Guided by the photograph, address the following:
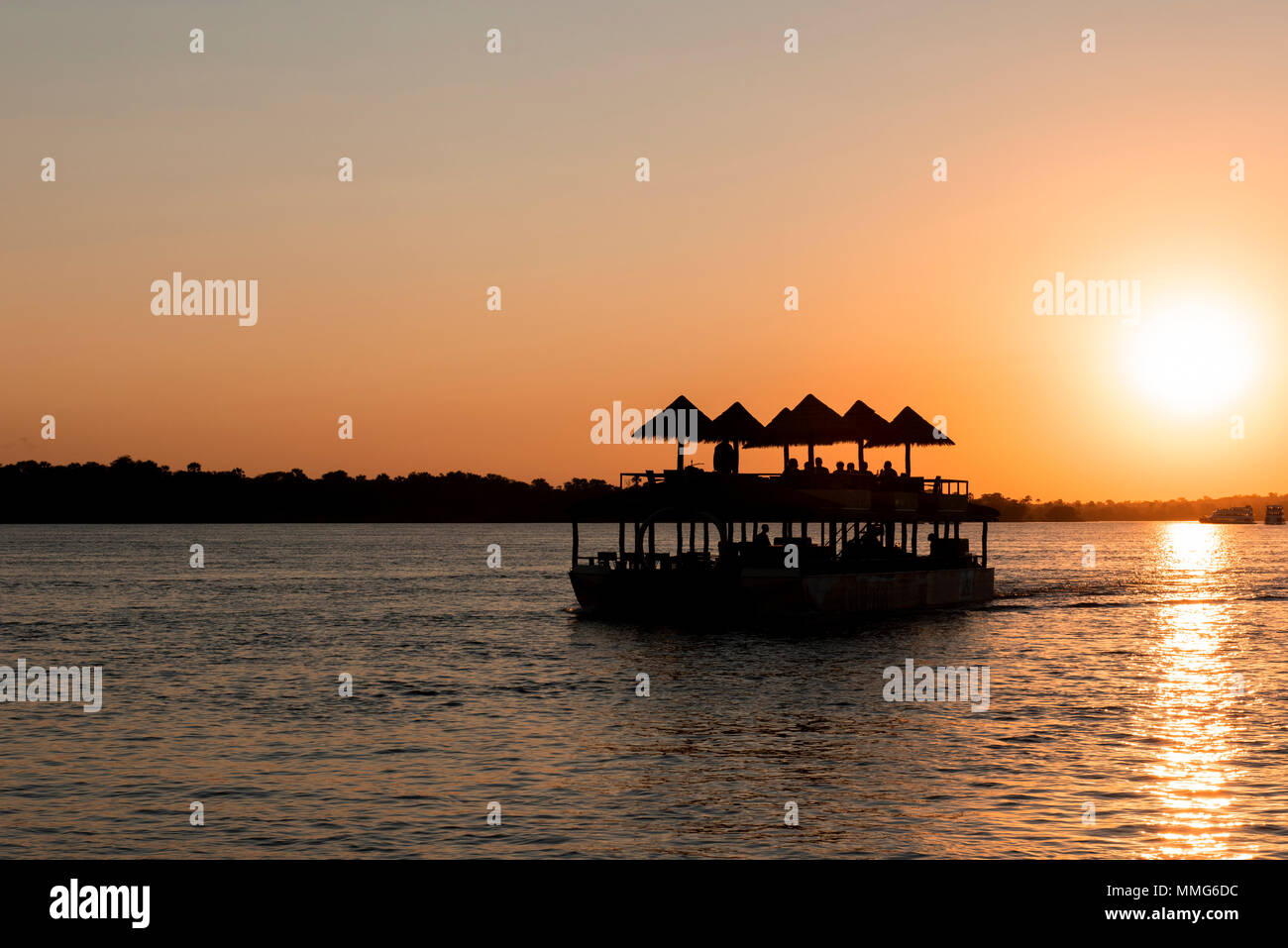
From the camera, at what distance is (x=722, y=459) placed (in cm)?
5084

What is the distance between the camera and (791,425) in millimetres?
52812

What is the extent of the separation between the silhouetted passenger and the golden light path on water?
709 inches

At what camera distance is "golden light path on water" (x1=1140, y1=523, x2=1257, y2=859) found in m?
16.2

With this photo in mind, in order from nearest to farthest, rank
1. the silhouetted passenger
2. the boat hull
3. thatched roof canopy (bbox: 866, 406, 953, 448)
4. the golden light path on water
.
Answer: the golden light path on water → the boat hull → the silhouetted passenger → thatched roof canopy (bbox: 866, 406, 953, 448)

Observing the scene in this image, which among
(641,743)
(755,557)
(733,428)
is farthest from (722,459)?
(641,743)

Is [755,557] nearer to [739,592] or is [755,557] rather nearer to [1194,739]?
[739,592]

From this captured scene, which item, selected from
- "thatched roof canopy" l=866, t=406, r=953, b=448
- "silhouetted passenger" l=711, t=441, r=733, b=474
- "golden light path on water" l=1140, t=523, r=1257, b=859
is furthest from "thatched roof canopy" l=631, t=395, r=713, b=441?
"golden light path on water" l=1140, t=523, r=1257, b=859

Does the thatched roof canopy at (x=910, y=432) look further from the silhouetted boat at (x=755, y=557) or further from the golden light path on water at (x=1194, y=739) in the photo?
the golden light path on water at (x=1194, y=739)

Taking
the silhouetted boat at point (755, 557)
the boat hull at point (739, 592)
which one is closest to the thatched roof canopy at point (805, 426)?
the silhouetted boat at point (755, 557)

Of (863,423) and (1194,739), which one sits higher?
(863,423)

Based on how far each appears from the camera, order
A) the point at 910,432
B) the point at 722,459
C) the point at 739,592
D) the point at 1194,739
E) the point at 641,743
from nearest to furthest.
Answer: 1. the point at 641,743
2. the point at 1194,739
3. the point at 739,592
4. the point at 722,459
5. the point at 910,432

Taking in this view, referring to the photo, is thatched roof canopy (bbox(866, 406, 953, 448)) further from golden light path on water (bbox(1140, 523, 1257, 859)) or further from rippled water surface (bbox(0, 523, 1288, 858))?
golden light path on water (bbox(1140, 523, 1257, 859))

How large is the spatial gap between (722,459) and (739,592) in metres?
8.63
